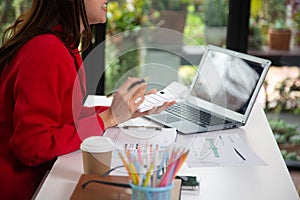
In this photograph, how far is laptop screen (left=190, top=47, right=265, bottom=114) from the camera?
2064 millimetres

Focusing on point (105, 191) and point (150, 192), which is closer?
point (150, 192)

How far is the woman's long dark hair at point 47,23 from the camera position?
1.72 metres

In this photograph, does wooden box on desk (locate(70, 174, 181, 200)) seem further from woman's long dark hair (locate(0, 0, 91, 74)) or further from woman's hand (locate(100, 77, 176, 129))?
woman's long dark hair (locate(0, 0, 91, 74))

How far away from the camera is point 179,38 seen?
2.93 m

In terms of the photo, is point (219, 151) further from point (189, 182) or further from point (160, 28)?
point (160, 28)

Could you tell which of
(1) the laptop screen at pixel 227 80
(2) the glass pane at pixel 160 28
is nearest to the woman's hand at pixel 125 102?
(1) the laptop screen at pixel 227 80

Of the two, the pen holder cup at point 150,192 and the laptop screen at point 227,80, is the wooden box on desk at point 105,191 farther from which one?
the laptop screen at point 227,80

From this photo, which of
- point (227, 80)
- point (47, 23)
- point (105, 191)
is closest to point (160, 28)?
point (227, 80)

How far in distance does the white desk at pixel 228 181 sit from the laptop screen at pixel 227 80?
338mm

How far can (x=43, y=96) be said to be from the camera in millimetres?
1583

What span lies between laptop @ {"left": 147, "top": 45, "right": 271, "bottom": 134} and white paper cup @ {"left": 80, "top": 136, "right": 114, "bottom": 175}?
448 mm

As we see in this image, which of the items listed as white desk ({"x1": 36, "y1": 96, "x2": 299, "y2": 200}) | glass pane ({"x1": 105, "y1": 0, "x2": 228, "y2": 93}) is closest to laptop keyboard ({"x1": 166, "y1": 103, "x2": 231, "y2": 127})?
white desk ({"x1": 36, "y1": 96, "x2": 299, "y2": 200})

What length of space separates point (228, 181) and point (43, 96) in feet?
1.86

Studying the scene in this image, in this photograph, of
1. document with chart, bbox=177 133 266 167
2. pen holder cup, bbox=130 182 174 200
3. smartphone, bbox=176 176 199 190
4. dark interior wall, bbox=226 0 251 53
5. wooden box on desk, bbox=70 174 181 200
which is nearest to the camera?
pen holder cup, bbox=130 182 174 200
